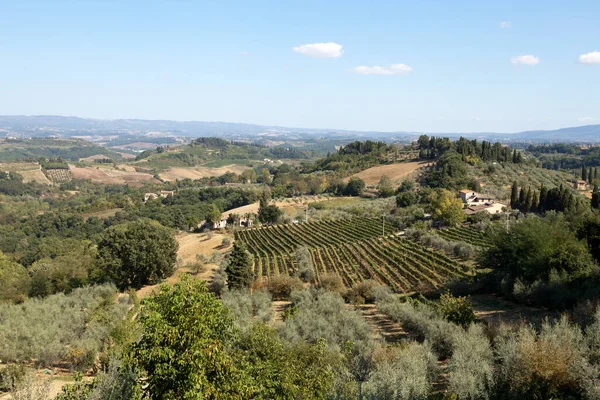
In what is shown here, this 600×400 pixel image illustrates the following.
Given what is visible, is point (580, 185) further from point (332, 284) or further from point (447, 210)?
point (332, 284)

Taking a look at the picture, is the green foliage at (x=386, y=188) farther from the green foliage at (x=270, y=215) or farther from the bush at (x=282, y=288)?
the bush at (x=282, y=288)

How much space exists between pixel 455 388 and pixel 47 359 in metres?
16.7

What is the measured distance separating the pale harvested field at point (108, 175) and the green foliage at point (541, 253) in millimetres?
165444

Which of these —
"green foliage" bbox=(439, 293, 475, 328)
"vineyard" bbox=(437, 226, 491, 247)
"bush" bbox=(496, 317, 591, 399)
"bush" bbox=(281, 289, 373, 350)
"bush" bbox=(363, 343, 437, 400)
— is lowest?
"vineyard" bbox=(437, 226, 491, 247)

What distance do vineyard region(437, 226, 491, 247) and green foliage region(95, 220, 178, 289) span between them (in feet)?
102

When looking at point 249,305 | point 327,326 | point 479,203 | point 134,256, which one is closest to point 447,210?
point 479,203

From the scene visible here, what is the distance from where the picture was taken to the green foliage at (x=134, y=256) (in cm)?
3278

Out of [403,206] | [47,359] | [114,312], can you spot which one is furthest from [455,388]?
[403,206]

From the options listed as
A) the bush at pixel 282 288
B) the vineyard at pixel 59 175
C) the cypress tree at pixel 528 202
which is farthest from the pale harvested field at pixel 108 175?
the bush at pixel 282 288

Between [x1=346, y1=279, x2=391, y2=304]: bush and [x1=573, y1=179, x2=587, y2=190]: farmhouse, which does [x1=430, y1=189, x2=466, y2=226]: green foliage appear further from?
[x1=573, y1=179, x2=587, y2=190]: farmhouse

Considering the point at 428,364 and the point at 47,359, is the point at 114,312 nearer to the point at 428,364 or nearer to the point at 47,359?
the point at 47,359

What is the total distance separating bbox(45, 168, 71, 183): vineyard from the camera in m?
163

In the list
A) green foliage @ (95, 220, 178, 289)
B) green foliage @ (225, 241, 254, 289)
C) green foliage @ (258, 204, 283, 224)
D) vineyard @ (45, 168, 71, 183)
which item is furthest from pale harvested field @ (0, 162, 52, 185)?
green foliage @ (225, 241, 254, 289)

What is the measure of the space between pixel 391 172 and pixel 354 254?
6815 centimetres
